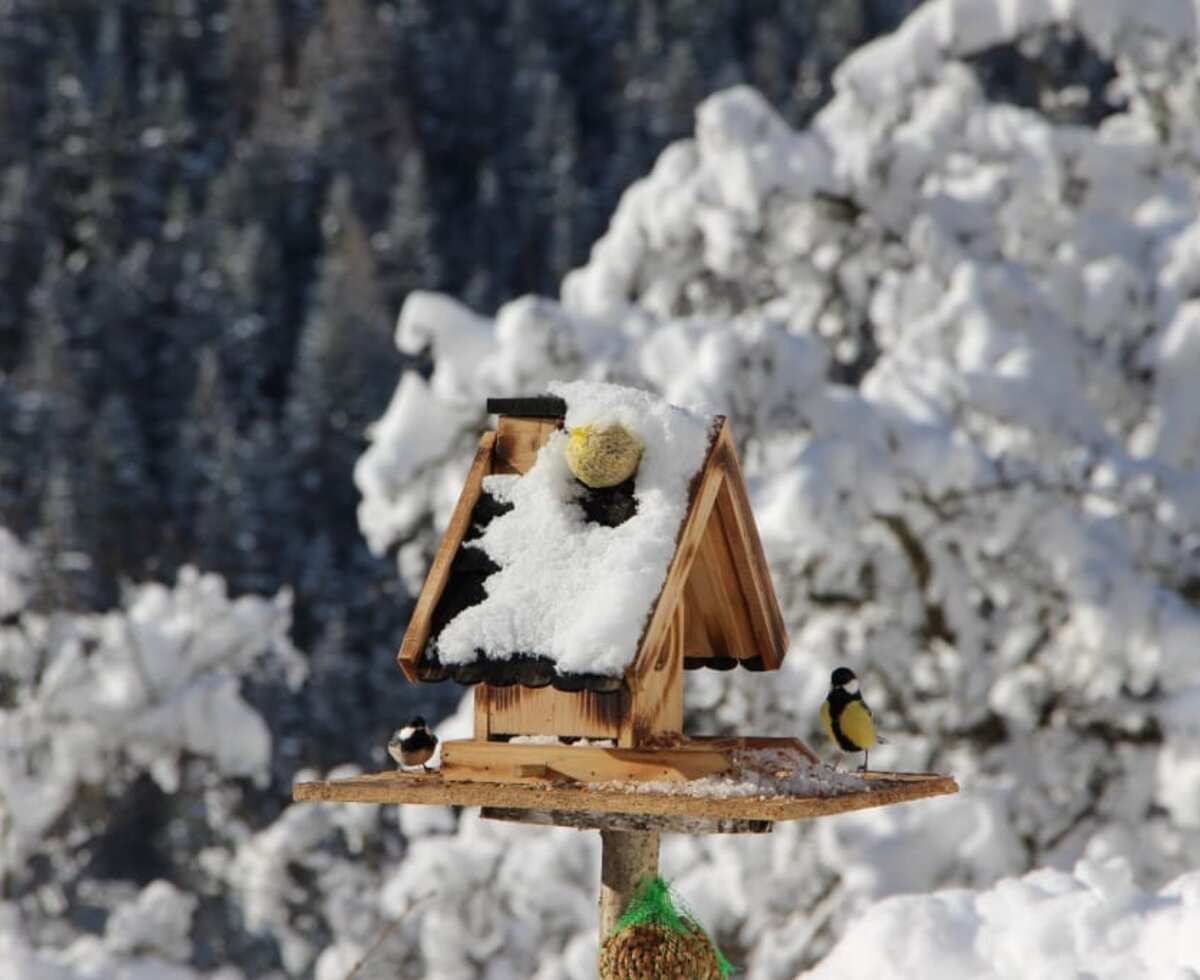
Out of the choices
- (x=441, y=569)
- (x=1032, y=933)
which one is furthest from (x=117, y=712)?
(x=441, y=569)

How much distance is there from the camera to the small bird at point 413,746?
11.0 feet

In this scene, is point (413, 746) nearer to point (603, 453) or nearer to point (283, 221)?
point (603, 453)

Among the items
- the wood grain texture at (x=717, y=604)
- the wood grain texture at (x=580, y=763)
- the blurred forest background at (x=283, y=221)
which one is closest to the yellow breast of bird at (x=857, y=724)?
the wood grain texture at (x=717, y=604)

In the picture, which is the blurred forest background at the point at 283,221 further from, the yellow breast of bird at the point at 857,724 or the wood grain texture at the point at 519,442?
the yellow breast of bird at the point at 857,724

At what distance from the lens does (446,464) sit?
349 inches

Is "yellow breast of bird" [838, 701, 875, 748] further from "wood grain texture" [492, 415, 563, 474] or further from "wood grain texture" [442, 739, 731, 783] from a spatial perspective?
"wood grain texture" [492, 415, 563, 474]

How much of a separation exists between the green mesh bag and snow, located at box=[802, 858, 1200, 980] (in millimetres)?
983

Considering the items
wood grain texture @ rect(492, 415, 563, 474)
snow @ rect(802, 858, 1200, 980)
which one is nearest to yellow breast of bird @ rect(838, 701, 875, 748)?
wood grain texture @ rect(492, 415, 563, 474)

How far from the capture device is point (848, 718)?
3.51 m

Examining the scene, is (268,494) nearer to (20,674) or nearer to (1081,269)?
(20,674)

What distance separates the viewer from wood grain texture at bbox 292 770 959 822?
292 cm

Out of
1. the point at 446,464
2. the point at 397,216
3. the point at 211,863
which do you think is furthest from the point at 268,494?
the point at 446,464

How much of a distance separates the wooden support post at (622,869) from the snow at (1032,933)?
3.47 feet

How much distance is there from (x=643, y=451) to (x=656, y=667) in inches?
16.3
